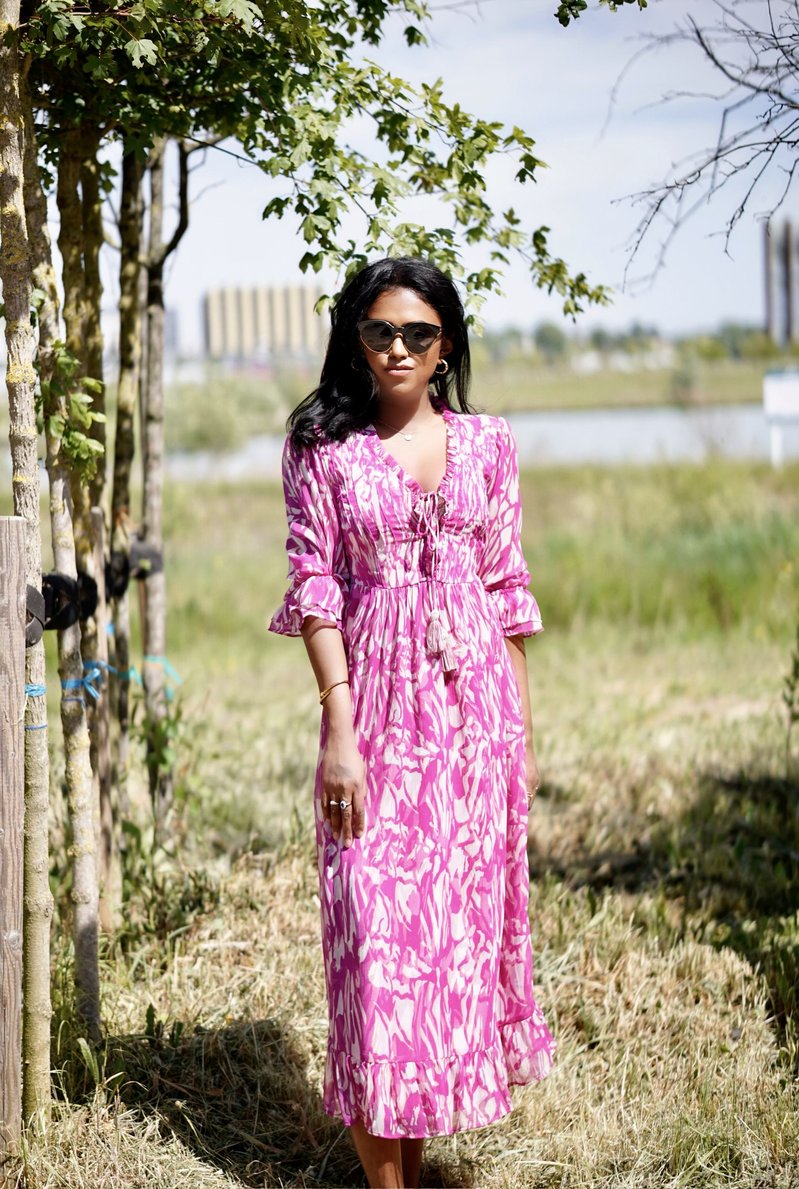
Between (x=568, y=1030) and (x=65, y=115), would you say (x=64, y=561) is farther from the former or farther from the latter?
(x=568, y=1030)

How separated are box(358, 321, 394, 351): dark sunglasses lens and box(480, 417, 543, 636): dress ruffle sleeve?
1.00ft

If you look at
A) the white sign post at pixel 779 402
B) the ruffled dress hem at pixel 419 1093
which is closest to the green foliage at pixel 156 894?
the ruffled dress hem at pixel 419 1093

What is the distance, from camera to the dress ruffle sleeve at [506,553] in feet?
8.91

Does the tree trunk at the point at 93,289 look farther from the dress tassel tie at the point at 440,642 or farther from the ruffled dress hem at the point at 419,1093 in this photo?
the ruffled dress hem at the point at 419,1093

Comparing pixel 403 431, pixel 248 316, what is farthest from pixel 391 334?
pixel 248 316

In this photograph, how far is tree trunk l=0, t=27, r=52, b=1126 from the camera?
2.66 m

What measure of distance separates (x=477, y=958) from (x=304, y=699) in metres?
5.00

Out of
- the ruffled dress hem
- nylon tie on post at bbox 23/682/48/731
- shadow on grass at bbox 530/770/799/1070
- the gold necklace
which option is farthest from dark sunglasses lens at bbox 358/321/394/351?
shadow on grass at bbox 530/770/799/1070

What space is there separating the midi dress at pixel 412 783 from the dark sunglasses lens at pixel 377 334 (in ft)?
0.59

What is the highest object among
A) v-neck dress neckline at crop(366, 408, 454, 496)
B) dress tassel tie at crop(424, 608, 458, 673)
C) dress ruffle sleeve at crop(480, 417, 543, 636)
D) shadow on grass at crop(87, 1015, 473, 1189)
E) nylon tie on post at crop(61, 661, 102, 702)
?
v-neck dress neckline at crop(366, 408, 454, 496)

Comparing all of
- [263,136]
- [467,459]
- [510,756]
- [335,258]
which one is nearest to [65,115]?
[263,136]

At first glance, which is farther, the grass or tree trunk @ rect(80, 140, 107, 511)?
tree trunk @ rect(80, 140, 107, 511)

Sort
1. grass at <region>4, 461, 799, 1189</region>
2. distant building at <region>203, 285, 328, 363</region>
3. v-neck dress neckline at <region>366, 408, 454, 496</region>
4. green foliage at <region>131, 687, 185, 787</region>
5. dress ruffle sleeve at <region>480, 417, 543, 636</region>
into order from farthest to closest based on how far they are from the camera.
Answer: distant building at <region>203, 285, 328, 363</region> < green foliage at <region>131, 687, 185, 787</region> < grass at <region>4, 461, 799, 1189</region> < dress ruffle sleeve at <region>480, 417, 543, 636</region> < v-neck dress neckline at <region>366, 408, 454, 496</region>

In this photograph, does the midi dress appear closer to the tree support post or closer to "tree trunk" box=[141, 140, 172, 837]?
the tree support post
